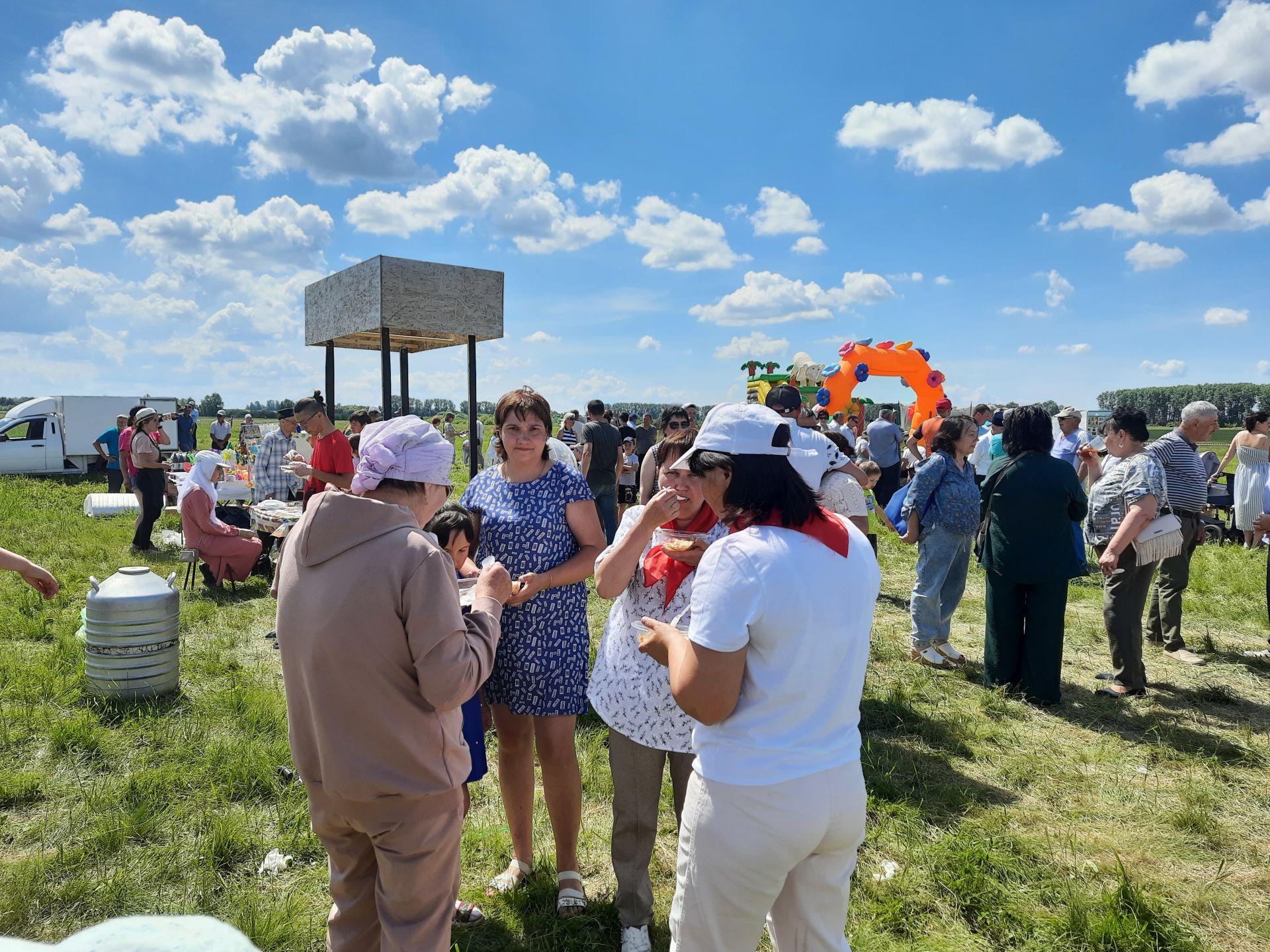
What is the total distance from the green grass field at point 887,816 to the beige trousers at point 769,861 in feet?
1.44

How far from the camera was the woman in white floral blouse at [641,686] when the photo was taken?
246 cm

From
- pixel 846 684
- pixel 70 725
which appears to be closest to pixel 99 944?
pixel 846 684

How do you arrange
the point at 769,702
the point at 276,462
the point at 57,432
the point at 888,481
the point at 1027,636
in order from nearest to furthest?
the point at 769,702 → the point at 1027,636 → the point at 276,462 → the point at 888,481 → the point at 57,432

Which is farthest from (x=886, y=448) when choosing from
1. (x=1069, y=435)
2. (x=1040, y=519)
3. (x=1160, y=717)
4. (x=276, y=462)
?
(x=276, y=462)

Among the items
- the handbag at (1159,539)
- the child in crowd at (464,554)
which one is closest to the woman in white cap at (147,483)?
the child in crowd at (464,554)

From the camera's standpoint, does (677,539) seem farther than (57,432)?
No

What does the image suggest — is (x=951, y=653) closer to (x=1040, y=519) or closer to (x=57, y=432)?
(x=1040, y=519)

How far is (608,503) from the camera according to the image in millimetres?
9016

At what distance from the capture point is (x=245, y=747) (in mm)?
4176

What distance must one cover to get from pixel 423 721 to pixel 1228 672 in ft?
21.0

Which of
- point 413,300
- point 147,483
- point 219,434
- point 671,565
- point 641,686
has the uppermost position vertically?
point 413,300

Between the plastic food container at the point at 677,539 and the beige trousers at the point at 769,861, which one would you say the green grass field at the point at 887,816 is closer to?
the beige trousers at the point at 769,861

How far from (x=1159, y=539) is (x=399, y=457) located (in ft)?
16.8

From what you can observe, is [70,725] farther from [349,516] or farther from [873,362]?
[873,362]
